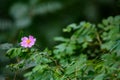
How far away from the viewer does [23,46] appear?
6.64 ft

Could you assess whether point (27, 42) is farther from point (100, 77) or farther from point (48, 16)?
point (48, 16)

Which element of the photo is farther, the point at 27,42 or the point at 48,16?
the point at 48,16

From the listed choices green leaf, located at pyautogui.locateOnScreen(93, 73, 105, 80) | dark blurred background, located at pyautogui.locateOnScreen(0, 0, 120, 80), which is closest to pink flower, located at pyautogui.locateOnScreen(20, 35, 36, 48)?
green leaf, located at pyautogui.locateOnScreen(93, 73, 105, 80)

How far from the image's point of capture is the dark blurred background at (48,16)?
3.94 m

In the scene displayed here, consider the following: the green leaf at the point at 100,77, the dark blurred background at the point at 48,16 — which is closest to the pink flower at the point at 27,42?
the green leaf at the point at 100,77

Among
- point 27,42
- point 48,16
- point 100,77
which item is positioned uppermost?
point 48,16

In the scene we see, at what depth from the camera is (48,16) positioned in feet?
13.5

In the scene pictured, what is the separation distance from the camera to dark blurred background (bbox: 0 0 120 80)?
3.94 metres

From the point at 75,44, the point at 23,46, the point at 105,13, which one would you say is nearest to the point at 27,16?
the point at 105,13

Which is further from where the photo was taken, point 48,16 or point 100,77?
point 48,16

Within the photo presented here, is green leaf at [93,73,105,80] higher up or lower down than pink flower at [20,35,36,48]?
lower down

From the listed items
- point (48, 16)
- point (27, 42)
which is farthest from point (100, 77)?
point (48, 16)

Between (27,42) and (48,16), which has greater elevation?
(48,16)

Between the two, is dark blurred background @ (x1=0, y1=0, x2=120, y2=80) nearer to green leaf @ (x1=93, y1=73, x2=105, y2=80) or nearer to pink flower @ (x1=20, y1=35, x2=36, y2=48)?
pink flower @ (x1=20, y1=35, x2=36, y2=48)
